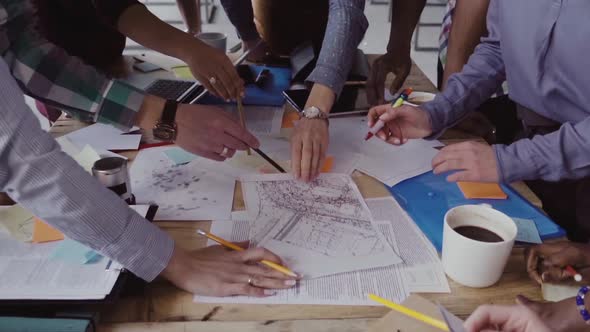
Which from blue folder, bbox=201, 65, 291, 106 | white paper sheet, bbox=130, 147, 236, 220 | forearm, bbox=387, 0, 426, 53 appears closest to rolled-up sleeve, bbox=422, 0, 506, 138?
forearm, bbox=387, 0, 426, 53

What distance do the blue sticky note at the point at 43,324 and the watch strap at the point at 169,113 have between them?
0.54 m

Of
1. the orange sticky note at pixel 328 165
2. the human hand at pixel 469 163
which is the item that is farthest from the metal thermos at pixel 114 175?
the human hand at pixel 469 163

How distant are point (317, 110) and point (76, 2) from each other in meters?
0.94

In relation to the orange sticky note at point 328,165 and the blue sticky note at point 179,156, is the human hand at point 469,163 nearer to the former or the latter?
the orange sticky note at point 328,165

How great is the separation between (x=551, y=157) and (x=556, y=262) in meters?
0.31

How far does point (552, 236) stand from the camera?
0.92 metres

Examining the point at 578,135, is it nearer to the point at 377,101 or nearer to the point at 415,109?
the point at 415,109

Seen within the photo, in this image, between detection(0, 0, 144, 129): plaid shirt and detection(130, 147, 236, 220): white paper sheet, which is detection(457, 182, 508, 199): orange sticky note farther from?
detection(0, 0, 144, 129): plaid shirt

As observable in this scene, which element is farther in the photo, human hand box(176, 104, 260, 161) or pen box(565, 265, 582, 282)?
human hand box(176, 104, 260, 161)

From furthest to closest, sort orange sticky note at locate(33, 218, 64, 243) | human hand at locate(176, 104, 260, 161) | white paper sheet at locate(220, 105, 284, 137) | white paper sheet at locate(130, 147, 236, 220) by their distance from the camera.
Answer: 1. white paper sheet at locate(220, 105, 284, 137)
2. human hand at locate(176, 104, 260, 161)
3. white paper sheet at locate(130, 147, 236, 220)
4. orange sticky note at locate(33, 218, 64, 243)

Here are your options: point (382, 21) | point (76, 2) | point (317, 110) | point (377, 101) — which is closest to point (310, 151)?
point (317, 110)

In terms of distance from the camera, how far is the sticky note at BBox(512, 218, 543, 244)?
0.90 m

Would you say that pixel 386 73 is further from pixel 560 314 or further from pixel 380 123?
pixel 560 314

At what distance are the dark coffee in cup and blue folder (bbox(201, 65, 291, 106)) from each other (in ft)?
2.74
